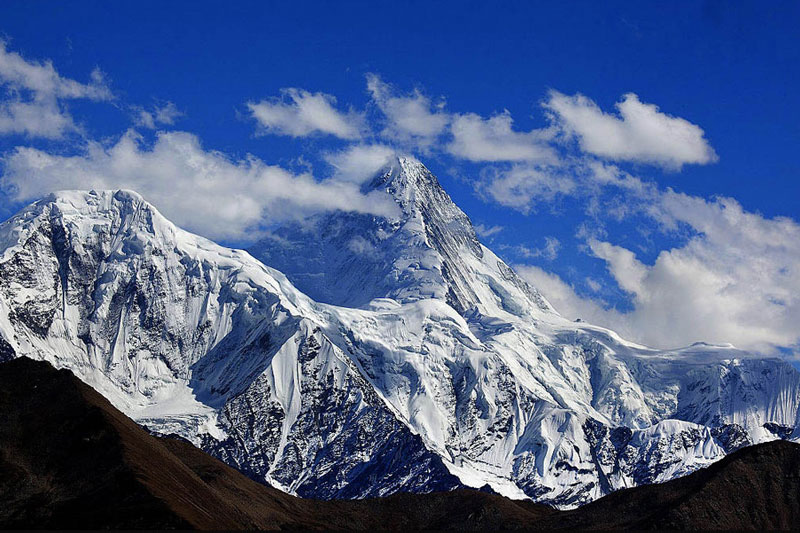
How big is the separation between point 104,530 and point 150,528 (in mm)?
6887

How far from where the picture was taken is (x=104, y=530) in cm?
19775

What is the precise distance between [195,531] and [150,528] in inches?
269

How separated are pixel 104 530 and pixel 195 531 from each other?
13.7 meters

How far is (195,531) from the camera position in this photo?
19888 cm

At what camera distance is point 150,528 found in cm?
19850
